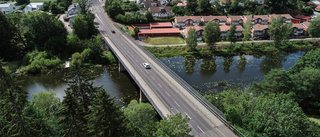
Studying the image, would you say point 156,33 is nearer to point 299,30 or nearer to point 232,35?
point 232,35

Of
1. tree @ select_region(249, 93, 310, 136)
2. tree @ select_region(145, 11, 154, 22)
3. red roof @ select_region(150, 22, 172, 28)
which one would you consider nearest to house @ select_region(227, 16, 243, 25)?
red roof @ select_region(150, 22, 172, 28)

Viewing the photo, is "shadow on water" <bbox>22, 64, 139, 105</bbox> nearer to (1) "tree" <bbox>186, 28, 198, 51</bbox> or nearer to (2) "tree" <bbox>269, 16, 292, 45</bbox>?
(1) "tree" <bbox>186, 28, 198, 51</bbox>

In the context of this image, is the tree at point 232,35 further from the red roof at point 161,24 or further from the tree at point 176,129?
the tree at point 176,129

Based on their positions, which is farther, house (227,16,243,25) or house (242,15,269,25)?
house (242,15,269,25)

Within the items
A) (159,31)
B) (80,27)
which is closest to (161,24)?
(159,31)

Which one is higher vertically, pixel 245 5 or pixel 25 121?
pixel 245 5

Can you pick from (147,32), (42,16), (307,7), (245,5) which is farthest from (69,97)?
(307,7)

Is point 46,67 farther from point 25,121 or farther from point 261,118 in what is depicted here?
point 261,118
